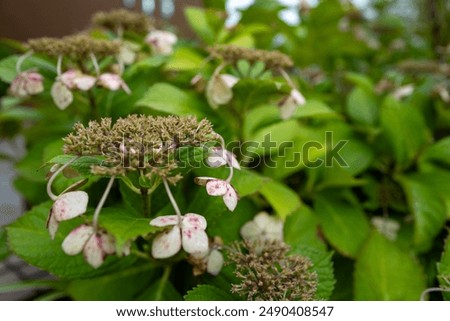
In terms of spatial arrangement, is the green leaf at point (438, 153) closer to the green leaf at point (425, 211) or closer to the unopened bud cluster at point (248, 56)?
the green leaf at point (425, 211)

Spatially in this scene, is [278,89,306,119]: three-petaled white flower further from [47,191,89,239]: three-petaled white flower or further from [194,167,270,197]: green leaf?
[47,191,89,239]: three-petaled white flower

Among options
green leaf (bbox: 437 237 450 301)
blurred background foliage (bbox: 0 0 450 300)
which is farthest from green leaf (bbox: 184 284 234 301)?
green leaf (bbox: 437 237 450 301)

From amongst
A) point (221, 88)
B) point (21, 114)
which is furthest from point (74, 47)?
point (21, 114)

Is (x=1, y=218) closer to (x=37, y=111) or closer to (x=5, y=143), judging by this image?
(x=37, y=111)

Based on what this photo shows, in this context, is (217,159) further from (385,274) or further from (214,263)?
(385,274)

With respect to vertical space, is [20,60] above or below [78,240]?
above
